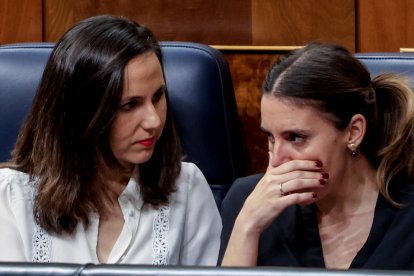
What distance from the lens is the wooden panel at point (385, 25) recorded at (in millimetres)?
1905

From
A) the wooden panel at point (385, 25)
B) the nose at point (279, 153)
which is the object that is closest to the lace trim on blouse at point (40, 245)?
the nose at point (279, 153)

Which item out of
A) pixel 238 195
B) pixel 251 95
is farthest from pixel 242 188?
pixel 251 95

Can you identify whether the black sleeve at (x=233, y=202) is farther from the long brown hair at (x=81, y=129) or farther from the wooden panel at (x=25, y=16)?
the wooden panel at (x=25, y=16)

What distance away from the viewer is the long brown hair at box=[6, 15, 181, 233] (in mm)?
1321

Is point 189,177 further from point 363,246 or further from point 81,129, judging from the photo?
point 363,246

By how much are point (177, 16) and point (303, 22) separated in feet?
0.92

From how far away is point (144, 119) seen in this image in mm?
1318

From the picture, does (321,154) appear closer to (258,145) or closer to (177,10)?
(258,145)

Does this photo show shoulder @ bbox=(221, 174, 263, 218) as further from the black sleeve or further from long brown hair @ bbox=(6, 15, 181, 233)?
long brown hair @ bbox=(6, 15, 181, 233)

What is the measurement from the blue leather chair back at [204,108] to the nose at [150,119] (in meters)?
0.15

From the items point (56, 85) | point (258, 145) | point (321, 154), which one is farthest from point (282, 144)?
point (258, 145)

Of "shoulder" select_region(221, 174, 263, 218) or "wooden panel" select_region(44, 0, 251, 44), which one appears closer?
"shoulder" select_region(221, 174, 263, 218)

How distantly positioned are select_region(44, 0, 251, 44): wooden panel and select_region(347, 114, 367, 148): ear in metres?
0.78

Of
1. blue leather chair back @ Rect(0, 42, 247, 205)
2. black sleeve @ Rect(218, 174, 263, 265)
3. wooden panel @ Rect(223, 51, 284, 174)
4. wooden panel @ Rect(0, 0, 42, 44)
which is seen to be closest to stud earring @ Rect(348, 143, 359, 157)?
black sleeve @ Rect(218, 174, 263, 265)
